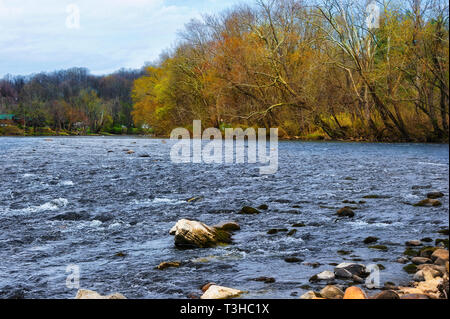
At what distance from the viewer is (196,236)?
5480 mm

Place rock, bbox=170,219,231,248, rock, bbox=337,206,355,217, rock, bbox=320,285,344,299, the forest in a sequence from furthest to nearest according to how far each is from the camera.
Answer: the forest < rock, bbox=337,206,355,217 < rock, bbox=170,219,231,248 < rock, bbox=320,285,344,299

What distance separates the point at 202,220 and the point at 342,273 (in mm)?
3401

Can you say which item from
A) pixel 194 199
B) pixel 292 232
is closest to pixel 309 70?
pixel 194 199

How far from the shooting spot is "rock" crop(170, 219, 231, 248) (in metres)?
5.42

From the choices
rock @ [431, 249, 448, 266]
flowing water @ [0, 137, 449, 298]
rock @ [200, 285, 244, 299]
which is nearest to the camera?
rock @ [200, 285, 244, 299]

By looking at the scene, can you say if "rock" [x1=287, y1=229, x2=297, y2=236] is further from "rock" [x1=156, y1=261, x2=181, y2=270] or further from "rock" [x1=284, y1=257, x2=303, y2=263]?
"rock" [x1=156, y1=261, x2=181, y2=270]

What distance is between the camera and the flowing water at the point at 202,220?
418cm

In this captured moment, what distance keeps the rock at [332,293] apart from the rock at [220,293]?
28.0 inches

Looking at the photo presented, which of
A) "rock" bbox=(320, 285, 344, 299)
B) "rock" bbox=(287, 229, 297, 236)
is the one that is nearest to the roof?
"rock" bbox=(287, 229, 297, 236)

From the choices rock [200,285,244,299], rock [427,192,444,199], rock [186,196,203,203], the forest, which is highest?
the forest

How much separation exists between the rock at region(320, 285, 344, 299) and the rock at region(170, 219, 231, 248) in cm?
221

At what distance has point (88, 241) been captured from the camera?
19.0 ft
